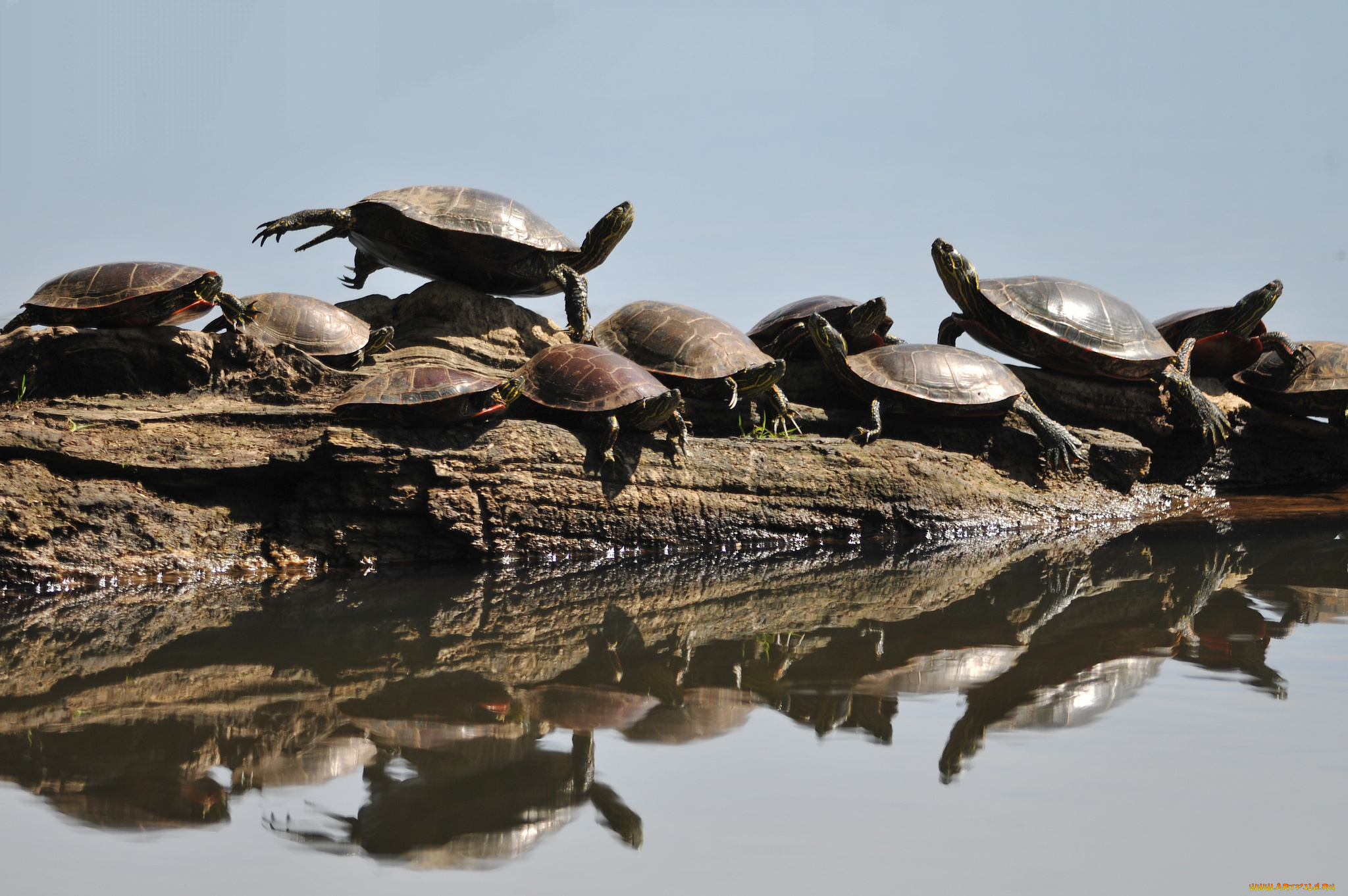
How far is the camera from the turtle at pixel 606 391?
6875 millimetres

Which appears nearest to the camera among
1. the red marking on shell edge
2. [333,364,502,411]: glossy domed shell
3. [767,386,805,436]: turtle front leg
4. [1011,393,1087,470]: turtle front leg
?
[333,364,502,411]: glossy domed shell

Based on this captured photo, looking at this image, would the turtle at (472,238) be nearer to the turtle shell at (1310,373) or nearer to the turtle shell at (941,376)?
the turtle shell at (941,376)


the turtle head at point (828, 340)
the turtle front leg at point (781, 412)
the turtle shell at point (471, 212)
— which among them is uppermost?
the turtle shell at point (471, 212)

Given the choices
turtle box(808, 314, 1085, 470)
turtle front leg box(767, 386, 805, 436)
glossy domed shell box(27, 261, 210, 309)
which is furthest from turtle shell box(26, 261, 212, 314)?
turtle box(808, 314, 1085, 470)

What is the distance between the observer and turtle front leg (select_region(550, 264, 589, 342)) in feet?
28.1

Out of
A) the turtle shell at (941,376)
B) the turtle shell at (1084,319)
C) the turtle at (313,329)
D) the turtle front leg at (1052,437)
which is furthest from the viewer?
the turtle shell at (1084,319)

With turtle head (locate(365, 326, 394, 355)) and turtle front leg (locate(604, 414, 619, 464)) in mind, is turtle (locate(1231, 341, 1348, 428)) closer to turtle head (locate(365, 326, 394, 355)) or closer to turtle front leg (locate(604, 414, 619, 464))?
Result: turtle front leg (locate(604, 414, 619, 464))

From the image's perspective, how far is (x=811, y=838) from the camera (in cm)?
247

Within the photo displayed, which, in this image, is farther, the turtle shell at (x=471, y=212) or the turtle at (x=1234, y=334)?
the turtle at (x=1234, y=334)

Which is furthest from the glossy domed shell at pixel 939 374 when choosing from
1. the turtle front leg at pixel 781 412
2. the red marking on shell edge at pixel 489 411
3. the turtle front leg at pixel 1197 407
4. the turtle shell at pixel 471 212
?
the red marking on shell edge at pixel 489 411

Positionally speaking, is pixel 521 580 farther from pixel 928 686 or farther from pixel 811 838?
pixel 811 838

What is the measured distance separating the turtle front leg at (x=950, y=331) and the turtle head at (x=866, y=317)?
914 mm

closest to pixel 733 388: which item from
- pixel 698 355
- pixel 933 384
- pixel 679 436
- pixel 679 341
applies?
pixel 698 355

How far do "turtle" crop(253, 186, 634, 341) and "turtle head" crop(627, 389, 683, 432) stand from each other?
71.4 inches
